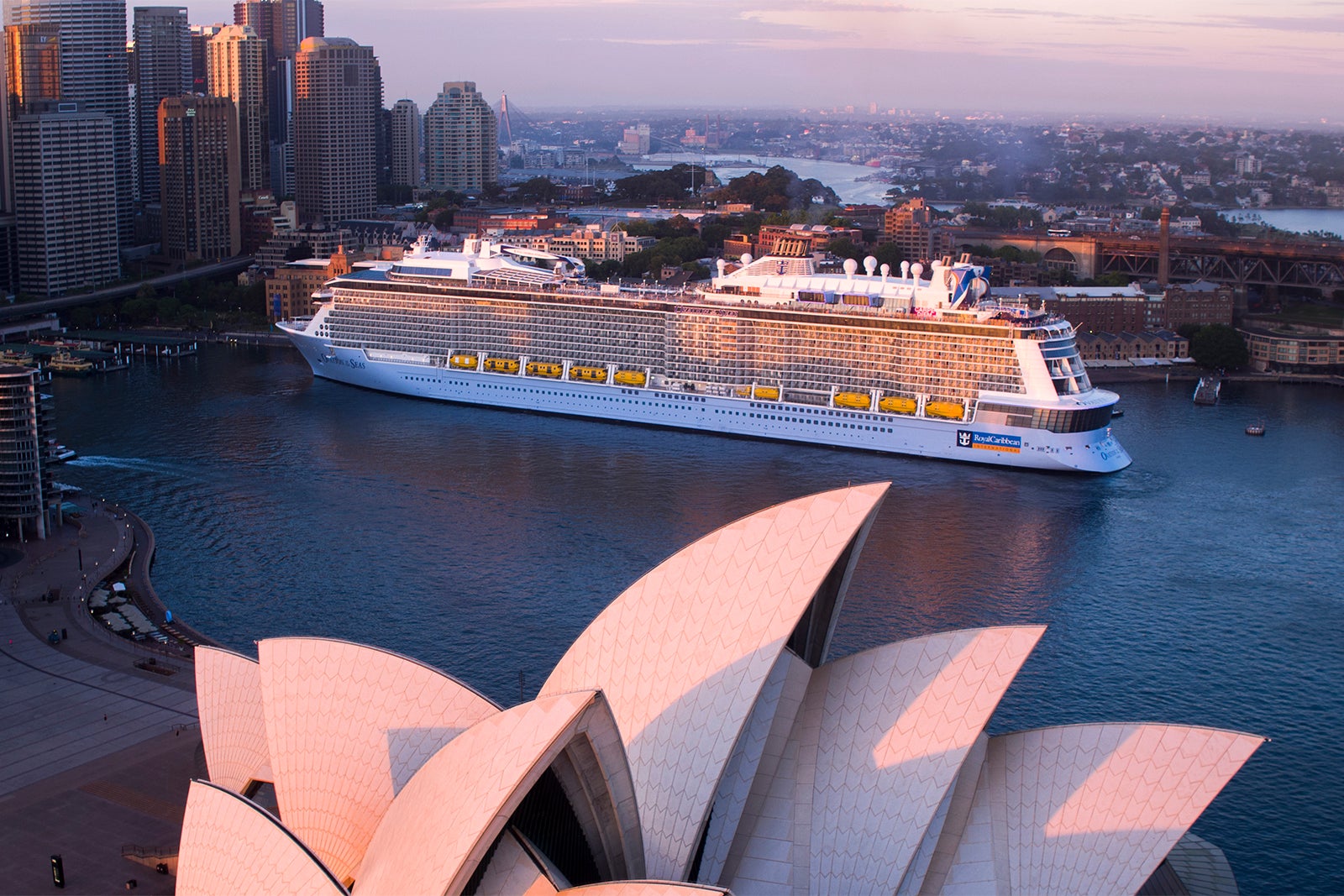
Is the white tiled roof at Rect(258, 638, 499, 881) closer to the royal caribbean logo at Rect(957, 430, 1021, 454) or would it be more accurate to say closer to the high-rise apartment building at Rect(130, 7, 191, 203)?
the royal caribbean logo at Rect(957, 430, 1021, 454)

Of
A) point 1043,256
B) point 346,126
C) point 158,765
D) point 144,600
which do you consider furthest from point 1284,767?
point 346,126

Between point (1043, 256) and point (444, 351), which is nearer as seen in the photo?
point (444, 351)

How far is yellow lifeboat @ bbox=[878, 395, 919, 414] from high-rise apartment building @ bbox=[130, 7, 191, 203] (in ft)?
184

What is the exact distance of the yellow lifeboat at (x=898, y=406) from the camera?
29016 mm

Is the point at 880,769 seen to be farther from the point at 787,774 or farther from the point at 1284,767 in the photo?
the point at 1284,767

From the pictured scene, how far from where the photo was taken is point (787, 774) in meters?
10.0

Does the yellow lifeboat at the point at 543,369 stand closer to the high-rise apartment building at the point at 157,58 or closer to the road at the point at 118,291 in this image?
the road at the point at 118,291

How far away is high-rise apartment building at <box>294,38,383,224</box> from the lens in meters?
69.2

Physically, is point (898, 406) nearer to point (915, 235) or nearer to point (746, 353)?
point (746, 353)

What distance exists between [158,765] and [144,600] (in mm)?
5756

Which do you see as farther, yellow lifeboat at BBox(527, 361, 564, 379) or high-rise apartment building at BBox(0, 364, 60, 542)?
yellow lifeboat at BBox(527, 361, 564, 379)

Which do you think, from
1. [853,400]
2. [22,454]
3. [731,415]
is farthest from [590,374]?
[22,454]

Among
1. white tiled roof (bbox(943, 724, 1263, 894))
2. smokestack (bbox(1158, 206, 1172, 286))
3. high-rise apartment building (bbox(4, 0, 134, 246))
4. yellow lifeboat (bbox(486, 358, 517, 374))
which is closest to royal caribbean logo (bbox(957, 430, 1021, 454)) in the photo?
yellow lifeboat (bbox(486, 358, 517, 374))

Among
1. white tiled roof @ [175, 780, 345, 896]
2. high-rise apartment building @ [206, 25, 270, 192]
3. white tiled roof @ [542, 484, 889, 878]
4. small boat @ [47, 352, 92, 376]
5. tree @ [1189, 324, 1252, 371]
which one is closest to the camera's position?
white tiled roof @ [175, 780, 345, 896]
